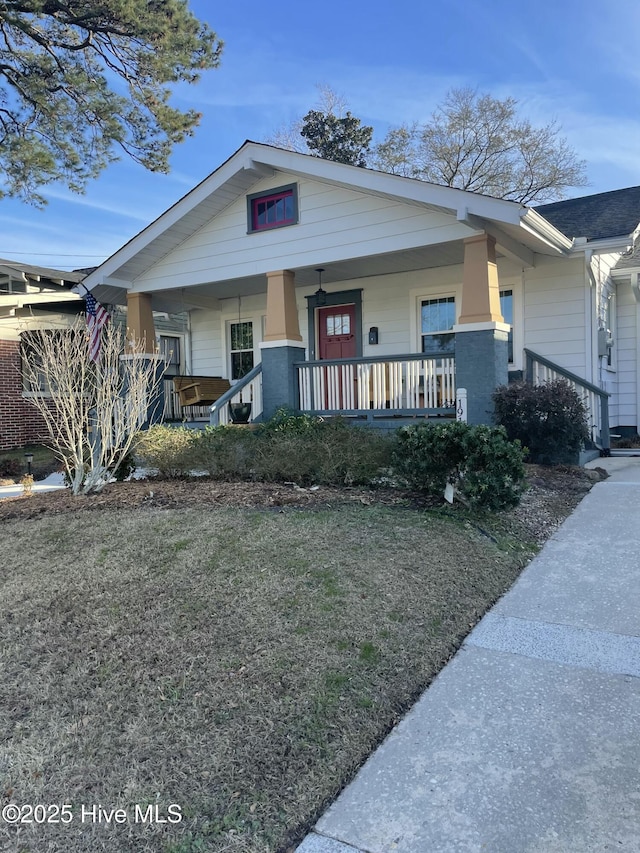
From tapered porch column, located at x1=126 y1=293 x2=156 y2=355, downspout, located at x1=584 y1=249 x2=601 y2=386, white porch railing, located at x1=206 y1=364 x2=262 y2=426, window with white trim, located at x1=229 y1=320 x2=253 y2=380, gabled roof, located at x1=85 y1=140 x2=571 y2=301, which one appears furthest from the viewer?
window with white trim, located at x1=229 y1=320 x2=253 y2=380

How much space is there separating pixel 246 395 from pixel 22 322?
706cm

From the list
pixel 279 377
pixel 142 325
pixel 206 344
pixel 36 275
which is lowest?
pixel 279 377

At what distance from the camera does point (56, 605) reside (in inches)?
146

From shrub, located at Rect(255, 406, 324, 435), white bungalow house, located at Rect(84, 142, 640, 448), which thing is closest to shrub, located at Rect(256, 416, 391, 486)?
shrub, located at Rect(255, 406, 324, 435)

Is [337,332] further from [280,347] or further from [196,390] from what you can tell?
[196,390]

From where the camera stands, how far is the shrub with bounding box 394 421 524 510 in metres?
5.16

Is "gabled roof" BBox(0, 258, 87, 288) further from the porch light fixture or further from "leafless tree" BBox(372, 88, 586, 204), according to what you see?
"leafless tree" BBox(372, 88, 586, 204)

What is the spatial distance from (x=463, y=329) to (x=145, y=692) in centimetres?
659

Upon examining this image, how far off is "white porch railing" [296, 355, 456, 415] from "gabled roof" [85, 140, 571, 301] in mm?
2040

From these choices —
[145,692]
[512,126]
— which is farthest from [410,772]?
[512,126]

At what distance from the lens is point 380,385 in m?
9.08

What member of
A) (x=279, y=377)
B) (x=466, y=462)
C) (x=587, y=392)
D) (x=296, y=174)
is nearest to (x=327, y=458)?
(x=466, y=462)

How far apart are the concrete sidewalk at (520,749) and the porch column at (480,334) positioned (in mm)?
4422

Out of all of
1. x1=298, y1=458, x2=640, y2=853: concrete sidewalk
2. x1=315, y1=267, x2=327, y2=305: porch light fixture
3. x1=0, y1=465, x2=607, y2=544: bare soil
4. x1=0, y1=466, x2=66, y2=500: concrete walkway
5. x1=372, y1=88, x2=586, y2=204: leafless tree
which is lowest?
x1=298, y1=458, x2=640, y2=853: concrete sidewalk
